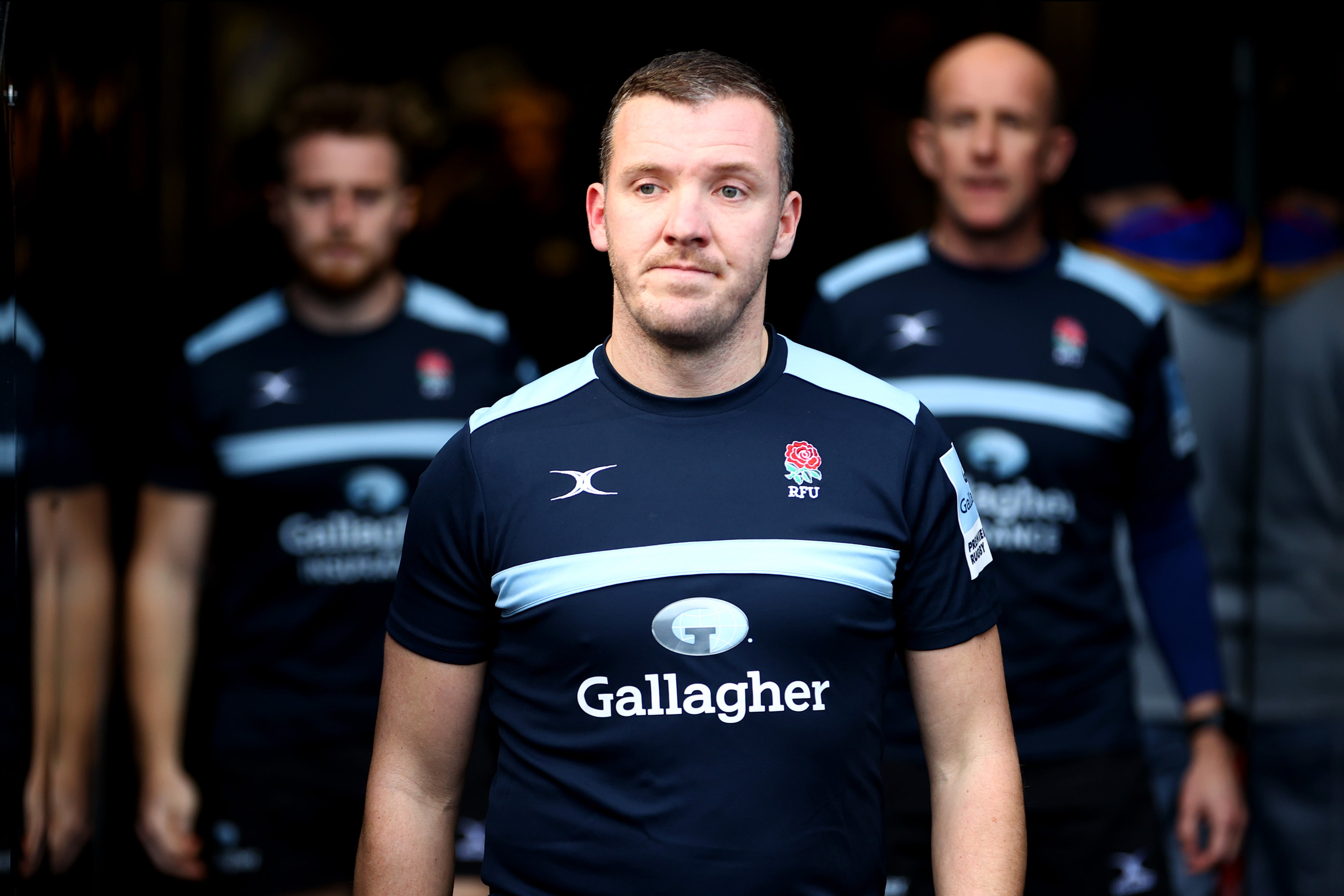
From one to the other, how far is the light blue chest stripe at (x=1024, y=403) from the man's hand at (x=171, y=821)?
1.82 meters

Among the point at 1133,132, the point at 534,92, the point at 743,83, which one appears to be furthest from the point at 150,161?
the point at 1133,132

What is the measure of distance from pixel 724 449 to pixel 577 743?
425 millimetres

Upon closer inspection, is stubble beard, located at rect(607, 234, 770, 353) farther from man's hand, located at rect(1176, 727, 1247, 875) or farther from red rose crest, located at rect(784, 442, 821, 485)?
man's hand, located at rect(1176, 727, 1247, 875)

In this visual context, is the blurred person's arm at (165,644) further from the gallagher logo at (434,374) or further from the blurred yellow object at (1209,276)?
the blurred yellow object at (1209,276)

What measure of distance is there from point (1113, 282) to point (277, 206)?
1978mm

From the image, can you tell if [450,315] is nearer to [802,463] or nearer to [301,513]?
[301,513]

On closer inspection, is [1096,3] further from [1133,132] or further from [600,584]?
[600,584]

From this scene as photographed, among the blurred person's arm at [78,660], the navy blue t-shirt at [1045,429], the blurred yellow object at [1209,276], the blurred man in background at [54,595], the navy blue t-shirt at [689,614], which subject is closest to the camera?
the navy blue t-shirt at [689,614]

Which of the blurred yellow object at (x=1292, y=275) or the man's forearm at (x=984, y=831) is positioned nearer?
the man's forearm at (x=984, y=831)

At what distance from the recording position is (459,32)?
14.0ft

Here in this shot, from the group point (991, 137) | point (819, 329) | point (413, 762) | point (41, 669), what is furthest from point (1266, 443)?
point (41, 669)

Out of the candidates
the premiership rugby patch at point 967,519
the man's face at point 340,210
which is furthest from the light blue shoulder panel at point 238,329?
the premiership rugby patch at point 967,519

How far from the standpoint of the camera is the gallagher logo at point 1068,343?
3.13 m

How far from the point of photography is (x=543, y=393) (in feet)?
6.89
